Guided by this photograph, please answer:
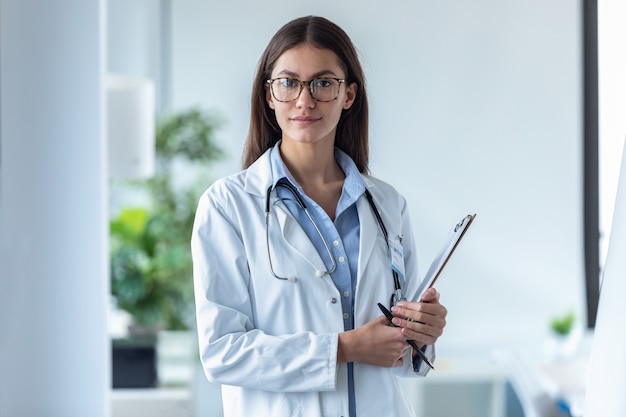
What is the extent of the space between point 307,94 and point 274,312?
37cm

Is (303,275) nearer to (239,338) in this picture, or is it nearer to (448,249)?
(239,338)

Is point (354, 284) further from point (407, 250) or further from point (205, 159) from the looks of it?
point (205, 159)

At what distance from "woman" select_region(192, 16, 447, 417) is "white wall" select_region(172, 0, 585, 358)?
3286 millimetres

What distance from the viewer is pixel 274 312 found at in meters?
1.55

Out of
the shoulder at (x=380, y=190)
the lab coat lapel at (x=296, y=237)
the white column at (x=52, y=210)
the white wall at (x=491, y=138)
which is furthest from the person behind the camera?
the white wall at (x=491, y=138)

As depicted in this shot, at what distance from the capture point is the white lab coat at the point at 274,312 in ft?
4.97

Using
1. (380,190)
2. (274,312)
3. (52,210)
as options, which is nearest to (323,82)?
(380,190)

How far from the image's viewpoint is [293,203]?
1.63 metres

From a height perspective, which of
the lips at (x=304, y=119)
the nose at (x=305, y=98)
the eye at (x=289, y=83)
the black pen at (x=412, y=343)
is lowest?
the black pen at (x=412, y=343)

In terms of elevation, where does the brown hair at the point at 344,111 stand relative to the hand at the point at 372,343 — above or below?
above

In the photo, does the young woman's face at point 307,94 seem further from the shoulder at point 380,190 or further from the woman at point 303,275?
the shoulder at point 380,190

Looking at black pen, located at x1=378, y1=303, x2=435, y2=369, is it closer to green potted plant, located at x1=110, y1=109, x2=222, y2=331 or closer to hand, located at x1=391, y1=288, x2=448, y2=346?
hand, located at x1=391, y1=288, x2=448, y2=346

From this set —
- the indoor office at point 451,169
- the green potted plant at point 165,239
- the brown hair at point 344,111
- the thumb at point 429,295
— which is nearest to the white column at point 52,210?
the brown hair at point 344,111

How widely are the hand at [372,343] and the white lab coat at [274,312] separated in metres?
0.02
